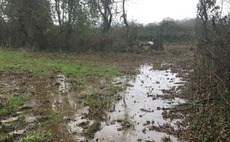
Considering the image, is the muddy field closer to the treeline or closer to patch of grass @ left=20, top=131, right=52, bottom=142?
patch of grass @ left=20, top=131, right=52, bottom=142

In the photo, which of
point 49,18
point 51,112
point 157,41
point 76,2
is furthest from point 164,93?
point 157,41

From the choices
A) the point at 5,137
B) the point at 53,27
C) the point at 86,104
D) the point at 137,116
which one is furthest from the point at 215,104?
the point at 53,27

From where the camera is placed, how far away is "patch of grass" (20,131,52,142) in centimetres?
757

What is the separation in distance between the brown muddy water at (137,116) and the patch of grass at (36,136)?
68cm

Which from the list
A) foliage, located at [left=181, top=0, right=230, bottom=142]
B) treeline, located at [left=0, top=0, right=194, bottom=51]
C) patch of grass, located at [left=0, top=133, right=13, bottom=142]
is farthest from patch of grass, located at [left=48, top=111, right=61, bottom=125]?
treeline, located at [left=0, top=0, right=194, bottom=51]

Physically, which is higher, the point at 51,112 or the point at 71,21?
the point at 71,21

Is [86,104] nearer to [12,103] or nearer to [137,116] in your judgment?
[137,116]

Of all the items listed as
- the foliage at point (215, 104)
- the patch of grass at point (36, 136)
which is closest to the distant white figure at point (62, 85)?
the patch of grass at point (36, 136)

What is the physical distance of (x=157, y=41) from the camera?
32812 millimetres

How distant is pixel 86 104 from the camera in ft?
36.6

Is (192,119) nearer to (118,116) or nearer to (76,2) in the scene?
(118,116)

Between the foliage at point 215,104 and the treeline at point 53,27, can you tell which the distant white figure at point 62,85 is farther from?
the treeline at point 53,27

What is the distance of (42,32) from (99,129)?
19.4 meters

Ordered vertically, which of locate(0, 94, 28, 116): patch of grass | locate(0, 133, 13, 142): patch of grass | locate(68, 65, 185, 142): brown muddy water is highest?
locate(0, 94, 28, 116): patch of grass
